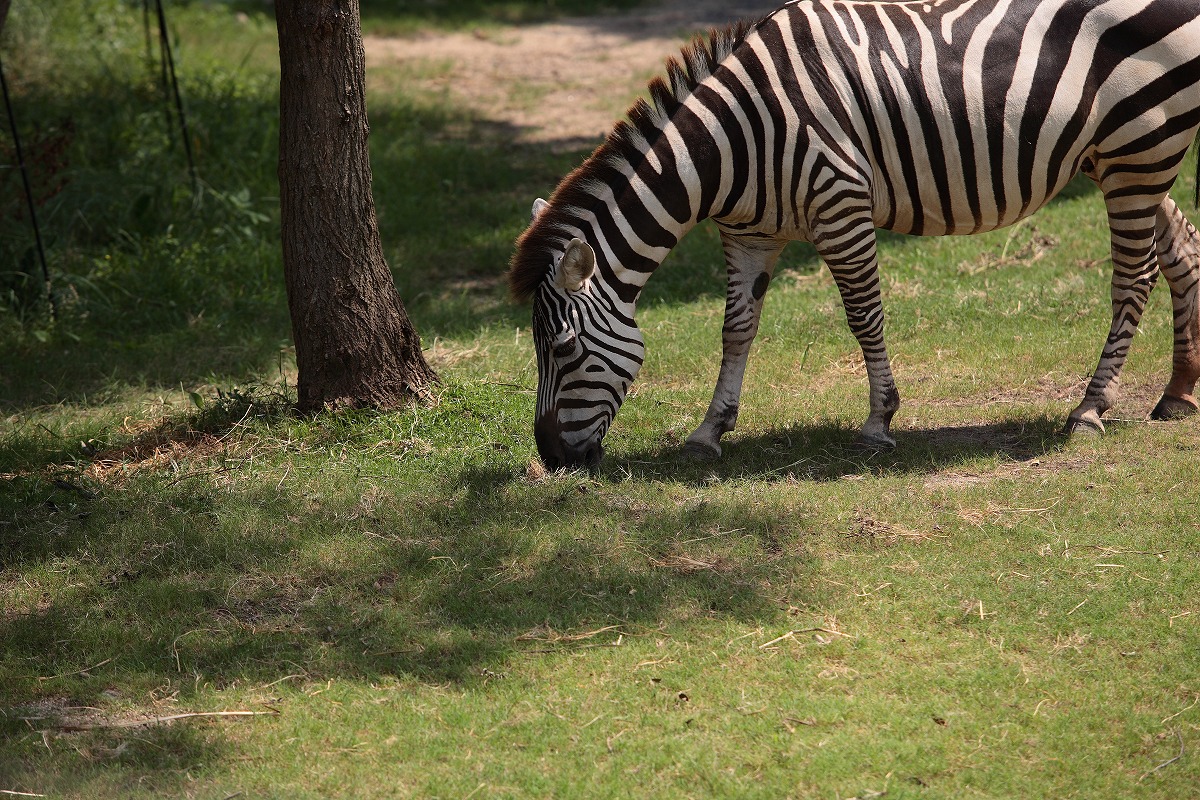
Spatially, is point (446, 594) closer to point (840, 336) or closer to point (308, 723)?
point (308, 723)

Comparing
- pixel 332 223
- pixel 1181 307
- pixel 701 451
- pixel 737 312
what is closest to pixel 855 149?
pixel 737 312

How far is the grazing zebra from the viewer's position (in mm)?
5812

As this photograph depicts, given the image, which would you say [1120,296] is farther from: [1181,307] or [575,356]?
[575,356]

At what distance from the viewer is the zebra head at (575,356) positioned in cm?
570

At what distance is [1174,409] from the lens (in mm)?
6605

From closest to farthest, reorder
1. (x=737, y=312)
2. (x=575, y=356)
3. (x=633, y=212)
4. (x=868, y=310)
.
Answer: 1. (x=575, y=356)
2. (x=633, y=212)
3. (x=868, y=310)
4. (x=737, y=312)

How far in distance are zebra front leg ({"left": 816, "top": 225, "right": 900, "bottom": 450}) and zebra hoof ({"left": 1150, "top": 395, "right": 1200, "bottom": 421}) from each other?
1.64 metres

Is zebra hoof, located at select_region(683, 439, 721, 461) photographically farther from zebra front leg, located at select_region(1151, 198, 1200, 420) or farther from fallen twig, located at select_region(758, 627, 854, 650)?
zebra front leg, located at select_region(1151, 198, 1200, 420)

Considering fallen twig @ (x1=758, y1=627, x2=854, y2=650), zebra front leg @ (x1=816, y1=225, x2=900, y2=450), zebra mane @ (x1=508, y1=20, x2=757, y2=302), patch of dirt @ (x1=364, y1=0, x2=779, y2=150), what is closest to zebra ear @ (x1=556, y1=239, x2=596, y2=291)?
zebra mane @ (x1=508, y1=20, x2=757, y2=302)

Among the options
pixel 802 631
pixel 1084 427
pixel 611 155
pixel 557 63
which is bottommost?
pixel 802 631

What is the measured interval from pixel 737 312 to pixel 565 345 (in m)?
1.29

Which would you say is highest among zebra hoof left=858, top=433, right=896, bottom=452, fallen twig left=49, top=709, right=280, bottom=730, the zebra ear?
the zebra ear

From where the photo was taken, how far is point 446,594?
16.1ft

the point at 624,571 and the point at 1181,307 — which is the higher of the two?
the point at 1181,307
